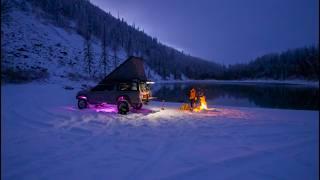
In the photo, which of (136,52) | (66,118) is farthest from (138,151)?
(136,52)

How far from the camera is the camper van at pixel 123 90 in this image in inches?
679

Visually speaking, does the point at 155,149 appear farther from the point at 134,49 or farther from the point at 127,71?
the point at 134,49

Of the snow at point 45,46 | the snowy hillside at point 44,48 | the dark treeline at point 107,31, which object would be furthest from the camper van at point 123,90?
the dark treeline at point 107,31

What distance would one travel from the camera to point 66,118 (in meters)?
14.5

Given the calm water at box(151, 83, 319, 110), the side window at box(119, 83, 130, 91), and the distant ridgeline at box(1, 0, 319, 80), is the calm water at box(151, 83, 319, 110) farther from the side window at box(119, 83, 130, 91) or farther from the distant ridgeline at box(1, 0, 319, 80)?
the distant ridgeline at box(1, 0, 319, 80)

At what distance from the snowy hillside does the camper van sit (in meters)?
32.3

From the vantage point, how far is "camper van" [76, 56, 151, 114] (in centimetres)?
1725

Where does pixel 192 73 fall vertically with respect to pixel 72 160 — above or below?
above

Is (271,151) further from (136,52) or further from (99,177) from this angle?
(136,52)

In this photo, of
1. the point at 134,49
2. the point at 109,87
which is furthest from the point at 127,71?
the point at 134,49

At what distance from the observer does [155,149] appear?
8.78 m

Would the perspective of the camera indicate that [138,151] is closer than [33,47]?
Yes

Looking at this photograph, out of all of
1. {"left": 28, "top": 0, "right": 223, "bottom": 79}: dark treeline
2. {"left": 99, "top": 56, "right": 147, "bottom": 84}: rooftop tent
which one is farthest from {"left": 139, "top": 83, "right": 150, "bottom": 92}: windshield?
{"left": 28, "top": 0, "right": 223, "bottom": 79}: dark treeline

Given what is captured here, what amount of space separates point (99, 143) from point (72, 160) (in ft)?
6.48
